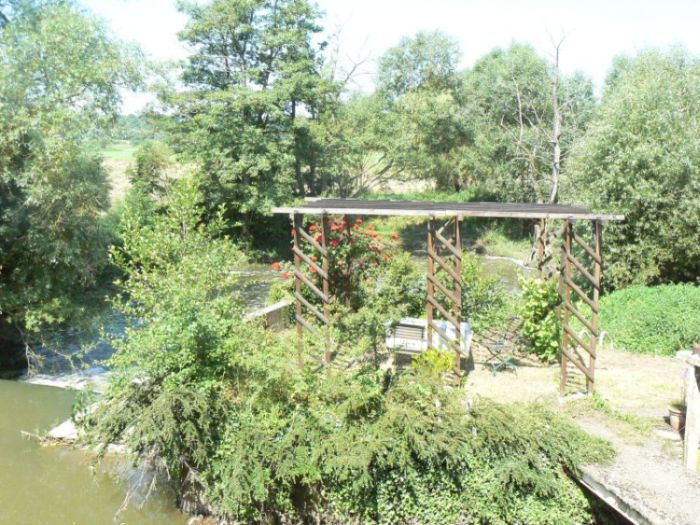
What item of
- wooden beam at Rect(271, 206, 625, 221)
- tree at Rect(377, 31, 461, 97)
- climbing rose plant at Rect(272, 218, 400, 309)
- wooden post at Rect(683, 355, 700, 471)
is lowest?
wooden post at Rect(683, 355, 700, 471)

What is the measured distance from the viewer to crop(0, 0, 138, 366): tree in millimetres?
11484

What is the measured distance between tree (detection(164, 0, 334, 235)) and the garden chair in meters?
12.8

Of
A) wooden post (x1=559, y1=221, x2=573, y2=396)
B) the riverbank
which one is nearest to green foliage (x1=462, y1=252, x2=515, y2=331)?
wooden post (x1=559, y1=221, x2=573, y2=396)

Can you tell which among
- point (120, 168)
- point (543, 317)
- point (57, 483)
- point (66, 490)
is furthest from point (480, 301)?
point (120, 168)

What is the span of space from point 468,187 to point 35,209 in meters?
23.2

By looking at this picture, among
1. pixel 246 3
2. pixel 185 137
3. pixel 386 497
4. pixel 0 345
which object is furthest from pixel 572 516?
pixel 246 3

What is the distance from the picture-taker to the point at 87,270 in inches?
504

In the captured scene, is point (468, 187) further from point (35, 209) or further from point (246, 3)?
point (35, 209)

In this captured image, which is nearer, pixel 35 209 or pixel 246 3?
pixel 35 209

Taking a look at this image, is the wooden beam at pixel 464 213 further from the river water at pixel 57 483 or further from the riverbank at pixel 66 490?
the riverbank at pixel 66 490

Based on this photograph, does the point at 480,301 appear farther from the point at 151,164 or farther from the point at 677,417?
the point at 151,164

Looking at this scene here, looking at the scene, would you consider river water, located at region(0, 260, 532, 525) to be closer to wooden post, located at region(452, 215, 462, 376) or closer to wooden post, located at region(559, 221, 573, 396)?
wooden post, located at region(452, 215, 462, 376)

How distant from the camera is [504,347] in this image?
1028 cm

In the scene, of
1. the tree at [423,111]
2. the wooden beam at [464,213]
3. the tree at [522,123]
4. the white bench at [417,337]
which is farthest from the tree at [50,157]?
the tree at [522,123]
